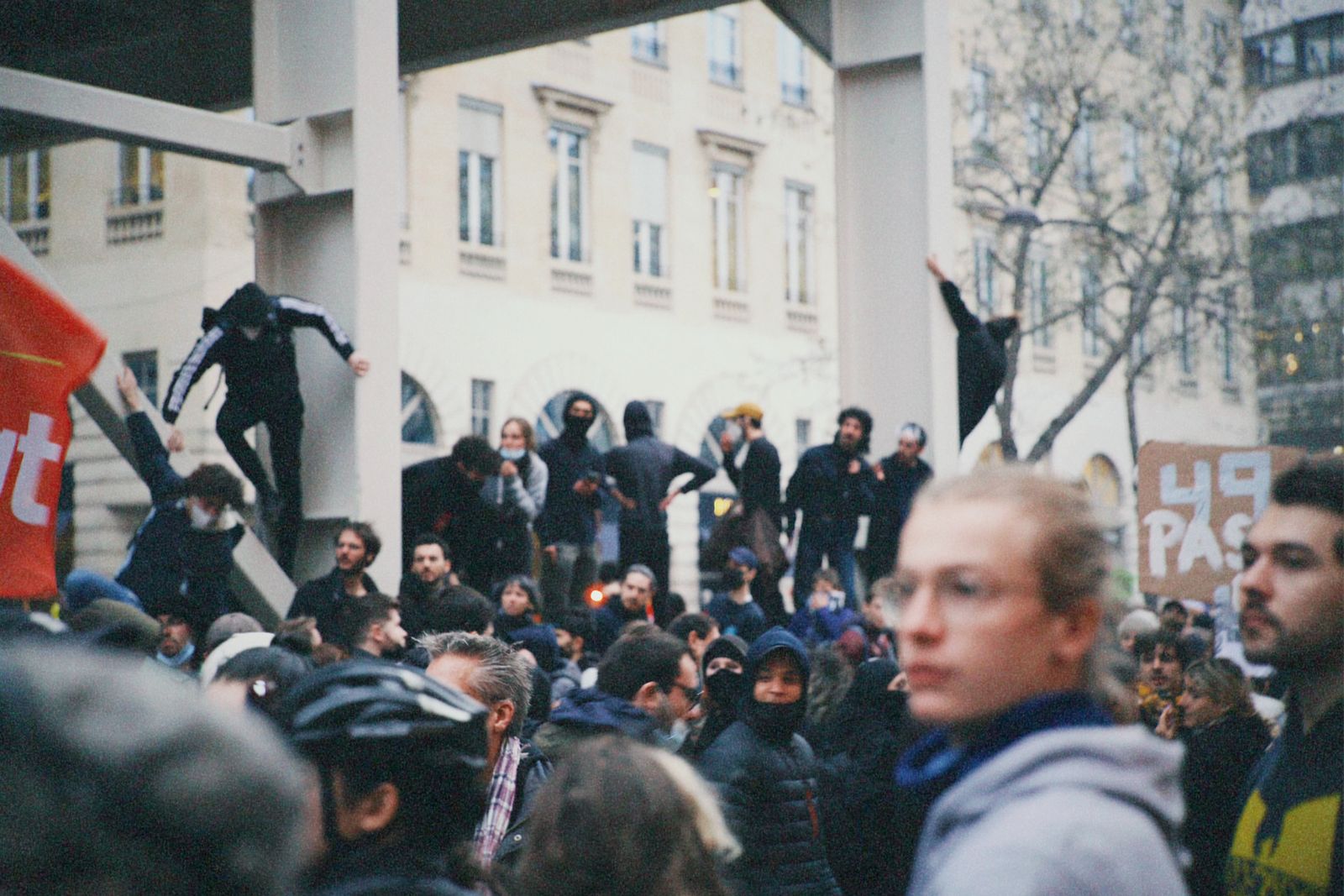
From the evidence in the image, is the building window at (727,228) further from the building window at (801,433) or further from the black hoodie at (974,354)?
the black hoodie at (974,354)

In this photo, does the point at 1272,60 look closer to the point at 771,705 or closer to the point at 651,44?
the point at 651,44

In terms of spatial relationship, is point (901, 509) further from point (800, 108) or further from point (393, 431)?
point (800, 108)

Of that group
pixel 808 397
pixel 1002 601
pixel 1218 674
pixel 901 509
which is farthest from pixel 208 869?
pixel 808 397

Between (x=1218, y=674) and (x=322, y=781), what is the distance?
13.7 ft

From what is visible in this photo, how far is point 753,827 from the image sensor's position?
17.3 feet

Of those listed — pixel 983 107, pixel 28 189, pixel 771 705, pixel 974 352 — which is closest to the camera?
pixel 771 705

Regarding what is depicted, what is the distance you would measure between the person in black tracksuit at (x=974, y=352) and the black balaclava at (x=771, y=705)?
4.89 meters

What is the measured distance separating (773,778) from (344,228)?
4.69 metres

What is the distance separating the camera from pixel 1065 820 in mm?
1879

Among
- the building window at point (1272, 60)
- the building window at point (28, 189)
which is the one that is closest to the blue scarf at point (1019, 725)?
the building window at point (28, 189)

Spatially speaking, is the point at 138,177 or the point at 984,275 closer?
the point at 138,177

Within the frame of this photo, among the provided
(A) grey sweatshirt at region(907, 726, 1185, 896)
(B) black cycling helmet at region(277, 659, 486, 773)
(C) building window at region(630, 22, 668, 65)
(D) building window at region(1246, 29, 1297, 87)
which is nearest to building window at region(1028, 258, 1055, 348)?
(D) building window at region(1246, 29, 1297, 87)

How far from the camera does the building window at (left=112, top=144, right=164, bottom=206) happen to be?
85.8 ft

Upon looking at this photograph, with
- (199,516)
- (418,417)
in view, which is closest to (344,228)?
(199,516)
